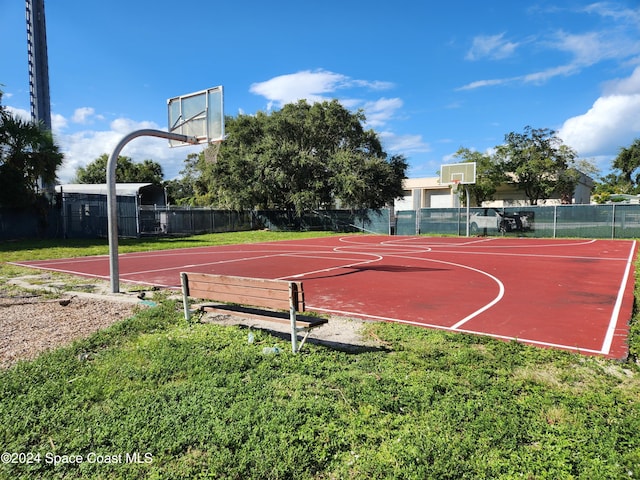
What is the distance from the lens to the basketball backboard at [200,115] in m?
11.3

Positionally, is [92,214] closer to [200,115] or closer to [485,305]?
[200,115]

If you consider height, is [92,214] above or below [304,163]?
below

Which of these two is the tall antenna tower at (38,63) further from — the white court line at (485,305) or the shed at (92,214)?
the white court line at (485,305)

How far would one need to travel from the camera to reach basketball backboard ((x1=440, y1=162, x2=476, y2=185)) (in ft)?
97.1

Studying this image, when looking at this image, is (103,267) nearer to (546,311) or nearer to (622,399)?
(546,311)

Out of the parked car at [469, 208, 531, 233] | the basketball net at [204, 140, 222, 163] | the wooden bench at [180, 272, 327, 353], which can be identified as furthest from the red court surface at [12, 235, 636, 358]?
the parked car at [469, 208, 531, 233]

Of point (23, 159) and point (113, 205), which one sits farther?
point (23, 159)

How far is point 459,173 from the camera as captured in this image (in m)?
30.3

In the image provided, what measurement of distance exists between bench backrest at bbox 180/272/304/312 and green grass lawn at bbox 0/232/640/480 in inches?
22.8

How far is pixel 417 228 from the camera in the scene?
105 ft

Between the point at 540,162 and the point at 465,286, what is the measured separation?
31183 mm

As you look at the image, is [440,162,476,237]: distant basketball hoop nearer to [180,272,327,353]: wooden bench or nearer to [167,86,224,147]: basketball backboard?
[167,86,224,147]: basketball backboard

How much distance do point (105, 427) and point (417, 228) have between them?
30.0m

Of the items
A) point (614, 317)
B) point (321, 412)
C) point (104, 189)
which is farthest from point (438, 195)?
point (321, 412)
